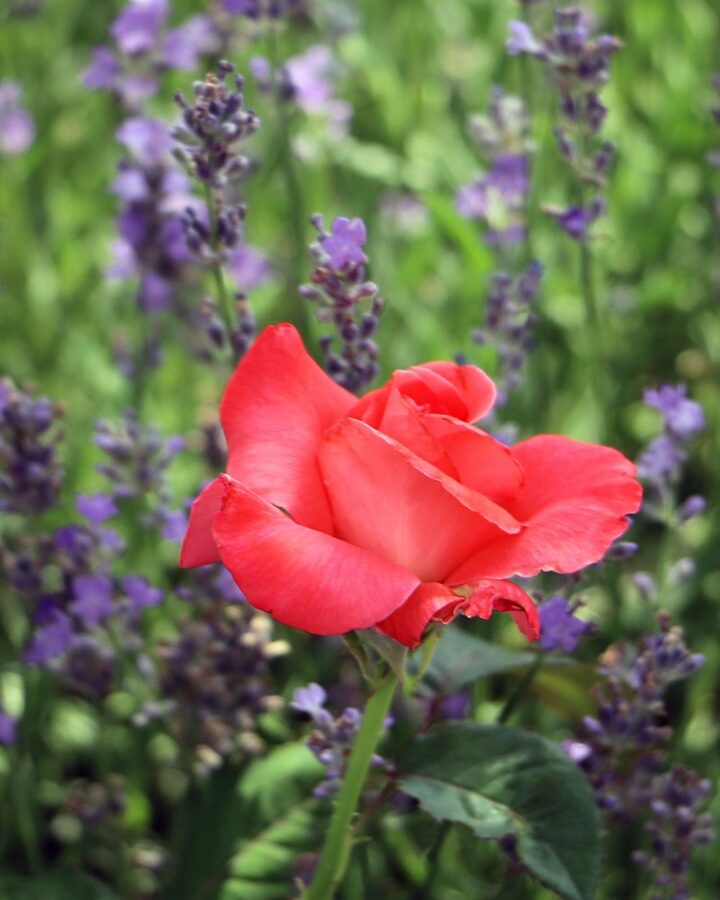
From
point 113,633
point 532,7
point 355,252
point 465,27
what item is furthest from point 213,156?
point 465,27

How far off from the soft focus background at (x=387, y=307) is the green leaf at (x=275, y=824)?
0.07ft

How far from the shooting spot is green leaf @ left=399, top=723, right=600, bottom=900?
3.06ft

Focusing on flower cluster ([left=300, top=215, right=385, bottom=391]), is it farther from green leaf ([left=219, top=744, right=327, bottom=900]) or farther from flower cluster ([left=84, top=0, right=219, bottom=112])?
flower cluster ([left=84, top=0, right=219, bottom=112])

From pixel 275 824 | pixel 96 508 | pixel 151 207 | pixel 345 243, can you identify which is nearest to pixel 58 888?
pixel 275 824

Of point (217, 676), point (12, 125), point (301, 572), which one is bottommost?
point (217, 676)

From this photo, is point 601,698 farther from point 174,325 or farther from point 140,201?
point 174,325

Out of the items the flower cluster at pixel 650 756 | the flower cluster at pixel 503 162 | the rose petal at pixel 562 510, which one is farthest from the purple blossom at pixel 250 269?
the rose petal at pixel 562 510

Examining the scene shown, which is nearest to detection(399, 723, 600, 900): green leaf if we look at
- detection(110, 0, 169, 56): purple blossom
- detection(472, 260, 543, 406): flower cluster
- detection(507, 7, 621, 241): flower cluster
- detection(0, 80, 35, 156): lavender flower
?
detection(472, 260, 543, 406): flower cluster

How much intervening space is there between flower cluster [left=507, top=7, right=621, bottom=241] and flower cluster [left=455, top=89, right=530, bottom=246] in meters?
0.25

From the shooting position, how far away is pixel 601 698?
1123 millimetres

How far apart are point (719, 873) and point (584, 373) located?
0.84 m

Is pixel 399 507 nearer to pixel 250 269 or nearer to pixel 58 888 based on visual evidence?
pixel 58 888

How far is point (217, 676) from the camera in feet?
4.32

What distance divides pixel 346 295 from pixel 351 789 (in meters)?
0.41
